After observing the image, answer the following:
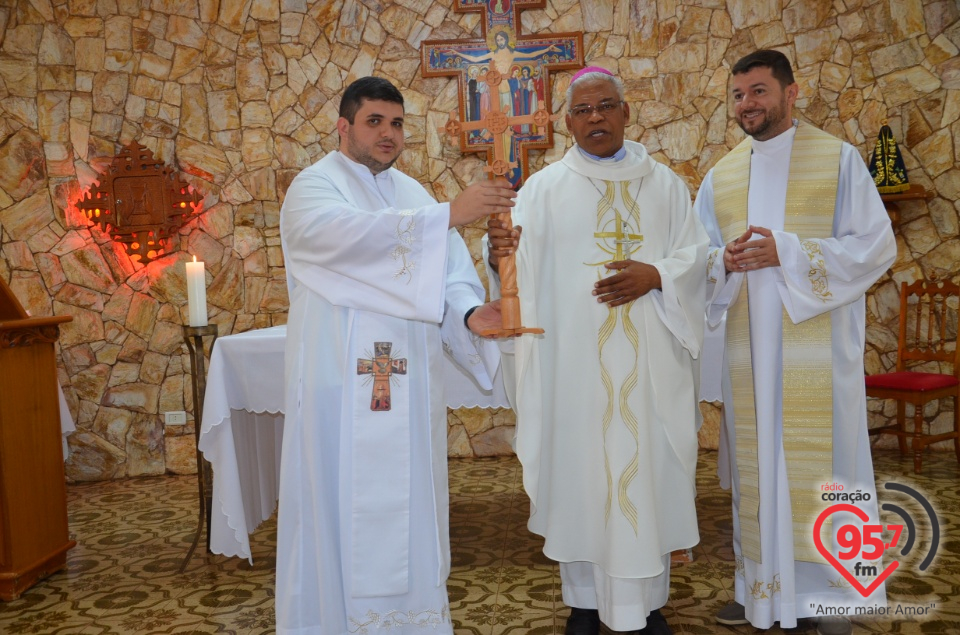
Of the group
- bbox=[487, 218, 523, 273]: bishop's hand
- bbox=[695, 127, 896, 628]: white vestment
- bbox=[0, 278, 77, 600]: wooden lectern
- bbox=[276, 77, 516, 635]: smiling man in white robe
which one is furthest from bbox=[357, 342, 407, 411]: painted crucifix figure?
bbox=[0, 278, 77, 600]: wooden lectern

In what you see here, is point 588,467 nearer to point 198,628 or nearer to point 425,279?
point 425,279

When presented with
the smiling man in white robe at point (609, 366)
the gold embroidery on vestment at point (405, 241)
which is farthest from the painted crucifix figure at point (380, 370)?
the smiling man in white robe at point (609, 366)

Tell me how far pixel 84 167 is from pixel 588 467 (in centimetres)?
495

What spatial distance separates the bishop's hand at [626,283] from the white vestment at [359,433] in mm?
536

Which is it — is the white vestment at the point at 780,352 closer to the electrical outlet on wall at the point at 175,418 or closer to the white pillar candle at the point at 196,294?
the white pillar candle at the point at 196,294

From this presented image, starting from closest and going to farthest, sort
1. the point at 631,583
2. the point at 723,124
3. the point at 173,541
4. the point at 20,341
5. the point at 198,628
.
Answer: the point at 631,583 < the point at 198,628 < the point at 20,341 < the point at 173,541 < the point at 723,124

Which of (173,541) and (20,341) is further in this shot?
(173,541)

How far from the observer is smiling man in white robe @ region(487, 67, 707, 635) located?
8.68ft

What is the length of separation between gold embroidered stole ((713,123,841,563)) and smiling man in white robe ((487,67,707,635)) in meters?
0.21

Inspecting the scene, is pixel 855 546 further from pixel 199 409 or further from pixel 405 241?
pixel 199 409

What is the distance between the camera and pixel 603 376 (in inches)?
107

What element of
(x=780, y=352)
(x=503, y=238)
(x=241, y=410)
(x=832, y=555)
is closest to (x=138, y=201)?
(x=241, y=410)

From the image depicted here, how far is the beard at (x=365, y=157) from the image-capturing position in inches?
107

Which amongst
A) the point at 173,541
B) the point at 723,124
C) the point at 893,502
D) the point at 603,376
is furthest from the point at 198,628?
the point at 723,124
